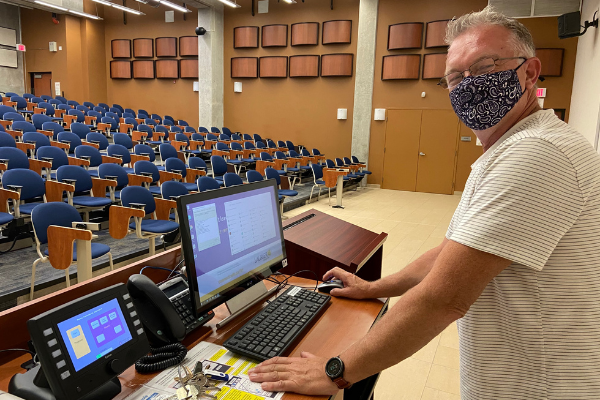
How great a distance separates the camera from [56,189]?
4137 millimetres

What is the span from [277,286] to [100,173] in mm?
4011

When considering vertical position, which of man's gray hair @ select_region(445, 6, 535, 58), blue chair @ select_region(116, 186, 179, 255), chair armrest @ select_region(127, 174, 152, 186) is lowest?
blue chair @ select_region(116, 186, 179, 255)

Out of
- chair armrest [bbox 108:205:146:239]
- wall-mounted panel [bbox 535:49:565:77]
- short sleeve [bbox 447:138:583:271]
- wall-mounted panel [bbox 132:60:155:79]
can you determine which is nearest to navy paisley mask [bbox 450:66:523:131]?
short sleeve [bbox 447:138:583:271]

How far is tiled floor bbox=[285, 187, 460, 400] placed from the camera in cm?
225

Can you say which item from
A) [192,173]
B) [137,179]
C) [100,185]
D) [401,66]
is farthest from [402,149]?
[100,185]

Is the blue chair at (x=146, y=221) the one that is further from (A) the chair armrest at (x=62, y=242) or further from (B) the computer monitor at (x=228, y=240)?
(B) the computer monitor at (x=228, y=240)

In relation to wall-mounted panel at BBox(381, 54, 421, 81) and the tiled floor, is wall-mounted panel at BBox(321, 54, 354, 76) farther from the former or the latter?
the tiled floor

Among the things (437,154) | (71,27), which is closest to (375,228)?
(437,154)

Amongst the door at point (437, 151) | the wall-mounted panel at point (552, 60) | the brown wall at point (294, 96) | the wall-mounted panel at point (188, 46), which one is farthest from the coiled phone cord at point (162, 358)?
the wall-mounted panel at point (188, 46)

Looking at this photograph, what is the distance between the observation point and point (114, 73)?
Result: 42.9 feet

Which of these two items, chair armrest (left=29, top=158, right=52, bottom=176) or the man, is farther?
chair armrest (left=29, top=158, right=52, bottom=176)

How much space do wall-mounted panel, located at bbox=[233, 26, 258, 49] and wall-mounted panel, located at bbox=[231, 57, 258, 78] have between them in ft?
1.08

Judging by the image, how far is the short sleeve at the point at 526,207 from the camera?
76 centimetres

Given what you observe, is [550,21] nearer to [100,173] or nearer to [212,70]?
[212,70]
